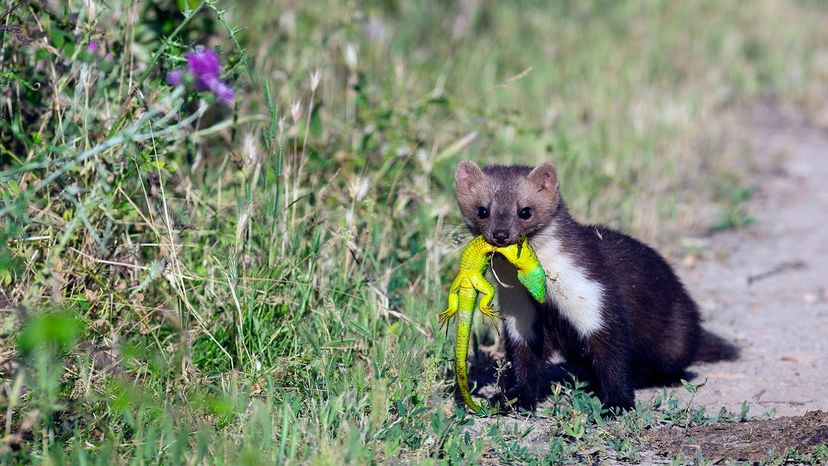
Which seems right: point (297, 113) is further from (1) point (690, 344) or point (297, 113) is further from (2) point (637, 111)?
(2) point (637, 111)

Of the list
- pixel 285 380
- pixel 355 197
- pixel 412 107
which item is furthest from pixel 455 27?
pixel 285 380

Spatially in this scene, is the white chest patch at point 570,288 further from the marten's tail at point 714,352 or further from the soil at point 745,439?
the marten's tail at point 714,352

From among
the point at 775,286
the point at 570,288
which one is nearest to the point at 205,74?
the point at 570,288

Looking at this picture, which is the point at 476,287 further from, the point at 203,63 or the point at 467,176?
the point at 203,63

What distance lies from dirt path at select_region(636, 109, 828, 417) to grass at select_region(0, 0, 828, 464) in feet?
1.36

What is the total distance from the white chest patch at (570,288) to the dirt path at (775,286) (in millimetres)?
756

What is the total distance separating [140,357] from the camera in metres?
4.47

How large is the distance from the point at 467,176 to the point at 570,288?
0.75 m

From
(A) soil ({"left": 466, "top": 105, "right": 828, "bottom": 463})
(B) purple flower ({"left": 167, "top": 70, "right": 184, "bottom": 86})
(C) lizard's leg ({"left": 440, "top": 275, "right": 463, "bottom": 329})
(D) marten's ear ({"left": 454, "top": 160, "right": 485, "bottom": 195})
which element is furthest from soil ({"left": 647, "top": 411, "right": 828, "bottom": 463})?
(B) purple flower ({"left": 167, "top": 70, "right": 184, "bottom": 86})

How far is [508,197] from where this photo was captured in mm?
4758

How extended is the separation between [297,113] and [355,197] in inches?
24.3

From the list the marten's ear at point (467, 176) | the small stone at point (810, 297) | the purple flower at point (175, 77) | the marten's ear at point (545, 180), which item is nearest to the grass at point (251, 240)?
the purple flower at point (175, 77)

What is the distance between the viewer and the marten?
4.73 metres

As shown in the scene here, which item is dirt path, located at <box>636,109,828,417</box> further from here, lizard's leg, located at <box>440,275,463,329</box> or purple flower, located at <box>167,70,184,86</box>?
purple flower, located at <box>167,70,184,86</box>
